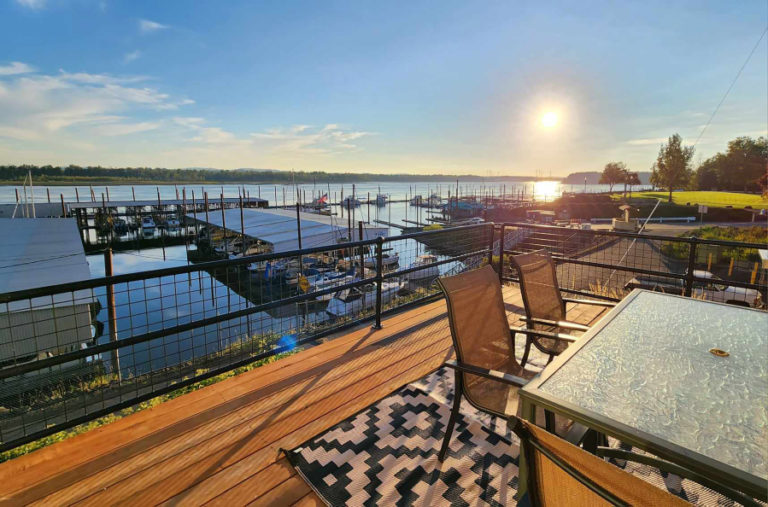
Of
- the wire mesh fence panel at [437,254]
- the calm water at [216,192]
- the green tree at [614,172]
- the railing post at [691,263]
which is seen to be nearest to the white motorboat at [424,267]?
the wire mesh fence panel at [437,254]

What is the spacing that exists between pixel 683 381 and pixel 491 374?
703 mm

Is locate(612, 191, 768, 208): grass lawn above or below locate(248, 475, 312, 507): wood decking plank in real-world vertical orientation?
above

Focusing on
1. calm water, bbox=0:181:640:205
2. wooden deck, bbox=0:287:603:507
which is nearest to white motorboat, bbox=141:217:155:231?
calm water, bbox=0:181:640:205

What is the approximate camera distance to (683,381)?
4.58 feet

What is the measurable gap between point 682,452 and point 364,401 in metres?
1.87

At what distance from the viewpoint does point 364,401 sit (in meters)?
2.54

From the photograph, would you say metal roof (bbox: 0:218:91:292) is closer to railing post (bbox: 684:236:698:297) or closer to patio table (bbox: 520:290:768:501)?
patio table (bbox: 520:290:768:501)

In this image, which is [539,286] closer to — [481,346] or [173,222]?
[481,346]

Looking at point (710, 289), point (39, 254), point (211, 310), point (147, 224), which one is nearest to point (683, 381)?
point (211, 310)

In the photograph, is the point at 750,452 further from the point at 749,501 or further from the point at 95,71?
the point at 95,71

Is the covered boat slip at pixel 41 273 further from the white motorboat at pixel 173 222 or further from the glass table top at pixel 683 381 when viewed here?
the white motorboat at pixel 173 222

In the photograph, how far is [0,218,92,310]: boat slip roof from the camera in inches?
390

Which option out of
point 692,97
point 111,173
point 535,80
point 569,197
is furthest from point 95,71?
point 111,173

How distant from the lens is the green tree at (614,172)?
4847cm
